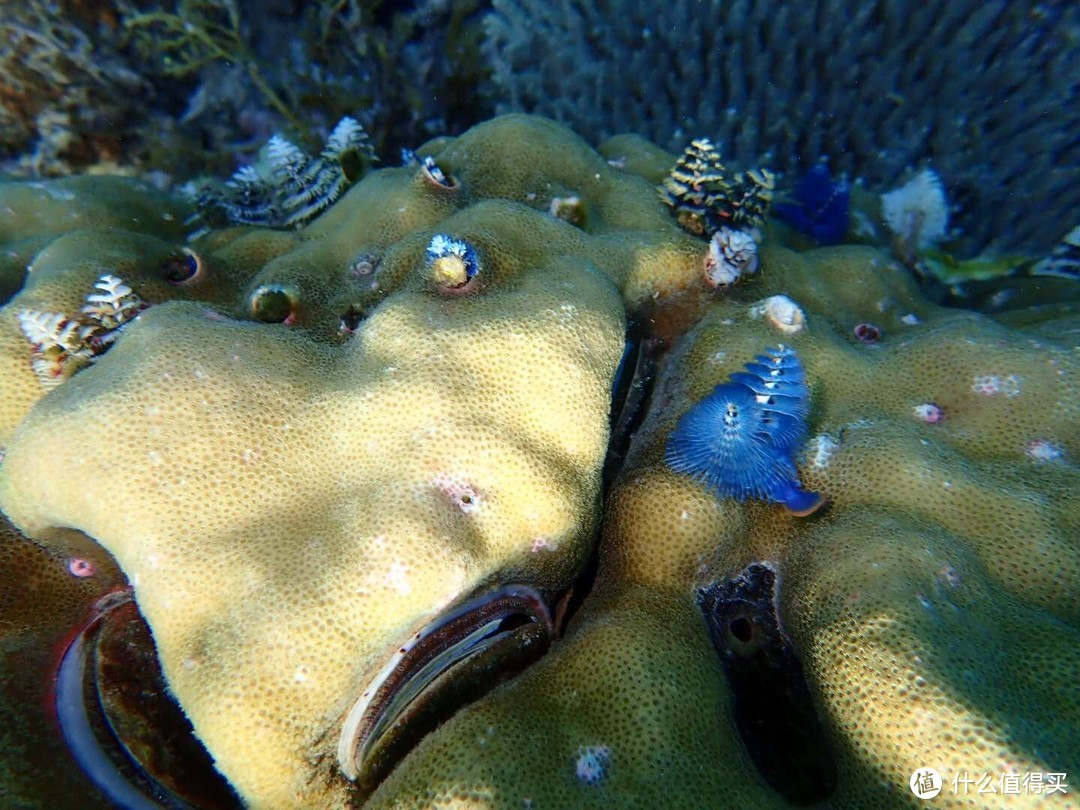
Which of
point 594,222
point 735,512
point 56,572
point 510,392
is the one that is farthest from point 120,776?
point 594,222

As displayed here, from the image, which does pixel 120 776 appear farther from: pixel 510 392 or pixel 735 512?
pixel 735 512

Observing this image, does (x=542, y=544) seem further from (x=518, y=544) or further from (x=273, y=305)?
(x=273, y=305)

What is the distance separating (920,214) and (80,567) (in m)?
5.38

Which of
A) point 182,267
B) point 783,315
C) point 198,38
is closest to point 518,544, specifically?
point 783,315

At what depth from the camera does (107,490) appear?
1956mm

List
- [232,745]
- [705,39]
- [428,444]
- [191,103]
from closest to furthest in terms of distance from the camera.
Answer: [232,745], [428,444], [705,39], [191,103]

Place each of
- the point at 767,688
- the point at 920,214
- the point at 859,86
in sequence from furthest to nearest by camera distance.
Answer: the point at 859,86 < the point at 920,214 < the point at 767,688

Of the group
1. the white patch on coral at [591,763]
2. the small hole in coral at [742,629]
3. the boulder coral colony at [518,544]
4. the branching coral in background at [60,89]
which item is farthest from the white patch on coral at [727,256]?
the branching coral in background at [60,89]

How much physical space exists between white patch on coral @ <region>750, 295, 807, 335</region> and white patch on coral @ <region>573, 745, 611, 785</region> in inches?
76.1

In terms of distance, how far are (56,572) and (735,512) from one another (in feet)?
8.89

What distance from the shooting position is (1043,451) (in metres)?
2.49

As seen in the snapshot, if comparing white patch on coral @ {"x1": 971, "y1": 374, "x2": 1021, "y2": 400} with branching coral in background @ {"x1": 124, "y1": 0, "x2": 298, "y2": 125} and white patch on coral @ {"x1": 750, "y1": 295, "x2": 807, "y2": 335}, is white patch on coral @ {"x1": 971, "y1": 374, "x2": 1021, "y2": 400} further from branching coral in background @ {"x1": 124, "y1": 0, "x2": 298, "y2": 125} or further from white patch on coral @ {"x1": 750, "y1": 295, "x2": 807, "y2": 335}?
branching coral in background @ {"x1": 124, "y1": 0, "x2": 298, "y2": 125}

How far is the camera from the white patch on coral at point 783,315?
2.78 meters

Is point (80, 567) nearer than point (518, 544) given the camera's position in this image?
No
